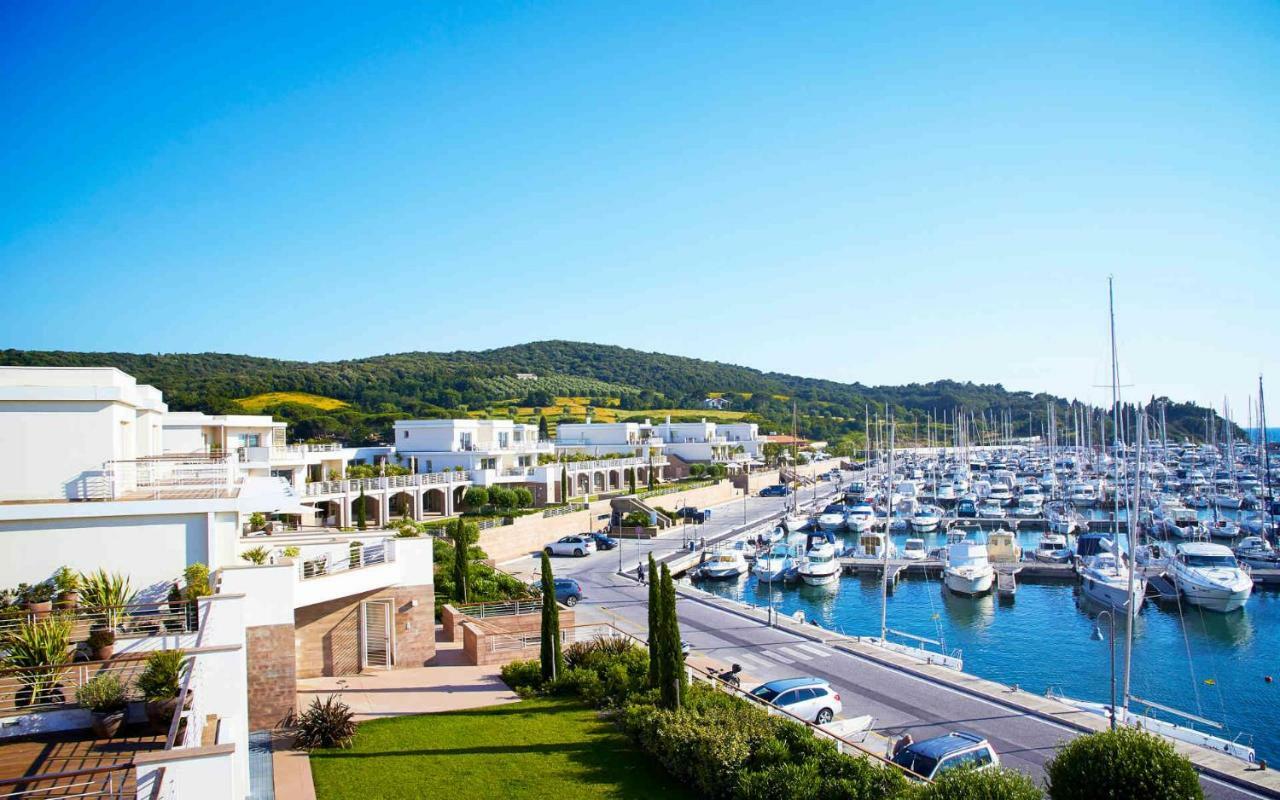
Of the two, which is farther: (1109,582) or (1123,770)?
(1109,582)

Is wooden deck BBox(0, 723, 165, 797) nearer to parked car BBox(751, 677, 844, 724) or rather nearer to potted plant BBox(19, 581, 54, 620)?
potted plant BBox(19, 581, 54, 620)

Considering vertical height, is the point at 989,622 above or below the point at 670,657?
below

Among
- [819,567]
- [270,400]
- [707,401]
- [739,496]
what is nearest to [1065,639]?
[819,567]

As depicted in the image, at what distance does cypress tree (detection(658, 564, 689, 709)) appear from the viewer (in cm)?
1770

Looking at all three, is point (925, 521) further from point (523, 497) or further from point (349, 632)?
point (349, 632)

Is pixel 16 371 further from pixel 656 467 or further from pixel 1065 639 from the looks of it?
pixel 656 467

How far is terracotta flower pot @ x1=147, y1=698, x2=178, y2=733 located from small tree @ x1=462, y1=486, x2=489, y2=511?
130ft

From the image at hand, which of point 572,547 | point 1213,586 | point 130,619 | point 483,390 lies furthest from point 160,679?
point 483,390

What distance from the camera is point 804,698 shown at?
2042 cm

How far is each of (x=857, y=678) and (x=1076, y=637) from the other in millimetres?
16658

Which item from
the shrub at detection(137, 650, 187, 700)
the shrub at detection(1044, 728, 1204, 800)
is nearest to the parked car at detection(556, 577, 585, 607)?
the shrub at detection(137, 650, 187, 700)

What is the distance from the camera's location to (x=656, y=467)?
273ft

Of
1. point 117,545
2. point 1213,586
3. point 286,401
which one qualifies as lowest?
point 1213,586

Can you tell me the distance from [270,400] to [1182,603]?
85718mm
